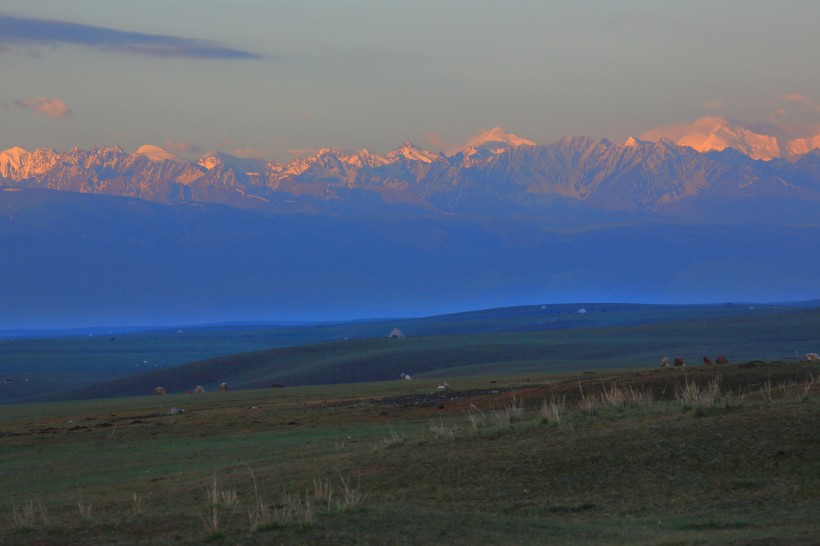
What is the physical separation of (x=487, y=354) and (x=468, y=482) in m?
65.9

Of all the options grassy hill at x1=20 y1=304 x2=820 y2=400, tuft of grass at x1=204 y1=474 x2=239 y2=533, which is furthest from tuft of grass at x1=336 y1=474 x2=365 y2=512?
grassy hill at x1=20 y1=304 x2=820 y2=400

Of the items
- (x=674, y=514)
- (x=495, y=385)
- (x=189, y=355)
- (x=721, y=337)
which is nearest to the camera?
(x=674, y=514)

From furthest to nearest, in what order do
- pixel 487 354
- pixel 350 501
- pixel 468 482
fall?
pixel 487 354 < pixel 468 482 < pixel 350 501

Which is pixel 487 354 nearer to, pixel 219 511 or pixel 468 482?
pixel 468 482

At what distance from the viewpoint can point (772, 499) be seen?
1859cm

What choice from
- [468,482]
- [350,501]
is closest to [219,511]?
[350,501]

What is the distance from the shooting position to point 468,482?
69.4ft

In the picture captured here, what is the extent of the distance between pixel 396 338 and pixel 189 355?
→ 35.8 m

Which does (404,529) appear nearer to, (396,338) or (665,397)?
(665,397)

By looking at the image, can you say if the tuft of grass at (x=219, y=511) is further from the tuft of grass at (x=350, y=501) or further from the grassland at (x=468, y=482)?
the tuft of grass at (x=350, y=501)

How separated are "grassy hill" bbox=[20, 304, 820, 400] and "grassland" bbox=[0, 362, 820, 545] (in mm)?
37205

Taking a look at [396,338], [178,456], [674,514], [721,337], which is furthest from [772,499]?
[396,338]

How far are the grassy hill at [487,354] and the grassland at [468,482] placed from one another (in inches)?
1465

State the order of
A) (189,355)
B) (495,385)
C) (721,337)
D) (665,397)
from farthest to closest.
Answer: (189,355), (721,337), (495,385), (665,397)
